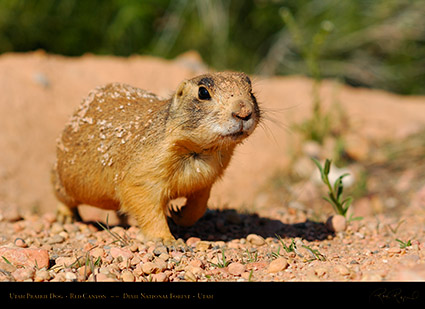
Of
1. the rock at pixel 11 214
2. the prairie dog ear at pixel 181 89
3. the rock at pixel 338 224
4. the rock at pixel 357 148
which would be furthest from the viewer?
the rock at pixel 357 148

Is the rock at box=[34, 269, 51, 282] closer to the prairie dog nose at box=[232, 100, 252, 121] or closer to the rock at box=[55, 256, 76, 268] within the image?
the rock at box=[55, 256, 76, 268]

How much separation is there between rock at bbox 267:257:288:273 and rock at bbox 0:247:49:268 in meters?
1.76

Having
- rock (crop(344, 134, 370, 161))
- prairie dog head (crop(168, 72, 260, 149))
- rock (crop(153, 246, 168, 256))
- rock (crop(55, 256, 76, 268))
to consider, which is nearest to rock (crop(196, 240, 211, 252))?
rock (crop(153, 246, 168, 256))

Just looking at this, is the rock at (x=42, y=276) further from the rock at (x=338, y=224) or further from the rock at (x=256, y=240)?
the rock at (x=338, y=224)

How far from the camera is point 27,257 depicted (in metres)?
3.84

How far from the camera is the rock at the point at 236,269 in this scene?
3763 millimetres

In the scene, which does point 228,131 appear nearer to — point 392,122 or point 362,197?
point 362,197

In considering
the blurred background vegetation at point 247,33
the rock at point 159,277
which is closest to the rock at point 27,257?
the rock at point 159,277

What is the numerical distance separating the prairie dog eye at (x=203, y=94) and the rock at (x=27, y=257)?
72.1 inches

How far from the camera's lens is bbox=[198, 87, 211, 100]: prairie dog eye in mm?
4180

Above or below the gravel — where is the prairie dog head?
above
